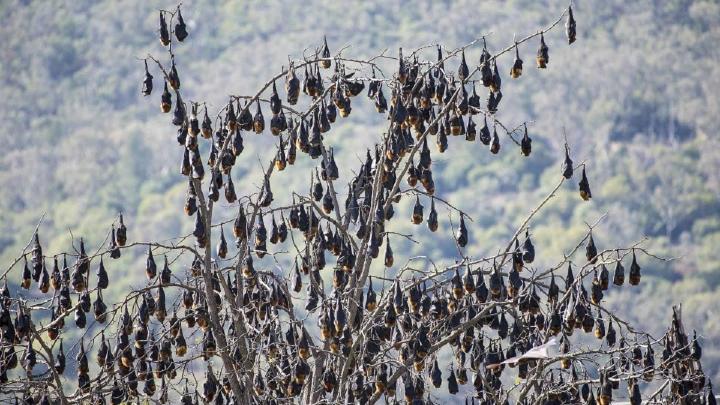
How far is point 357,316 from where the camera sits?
10.4m

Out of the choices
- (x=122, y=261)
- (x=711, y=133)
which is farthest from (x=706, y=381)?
(x=711, y=133)

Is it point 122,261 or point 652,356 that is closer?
point 652,356

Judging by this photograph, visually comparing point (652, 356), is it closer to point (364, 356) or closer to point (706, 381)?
point (706, 381)

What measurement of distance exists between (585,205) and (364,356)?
7634 cm

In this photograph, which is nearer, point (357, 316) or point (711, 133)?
point (357, 316)

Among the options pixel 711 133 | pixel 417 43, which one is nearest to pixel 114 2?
pixel 417 43

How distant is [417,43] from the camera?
113 meters

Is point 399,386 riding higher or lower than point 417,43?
lower

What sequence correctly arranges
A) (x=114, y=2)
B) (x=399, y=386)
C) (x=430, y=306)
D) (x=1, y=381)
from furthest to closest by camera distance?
(x=114, y=2) < (x=399, y=386) < (x=430, y=306) < (x=1, y=381)

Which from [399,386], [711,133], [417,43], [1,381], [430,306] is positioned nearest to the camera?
[1,381]

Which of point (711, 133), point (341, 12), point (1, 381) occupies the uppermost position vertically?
point (341, 12)

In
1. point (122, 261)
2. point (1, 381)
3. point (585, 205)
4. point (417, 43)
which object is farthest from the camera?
point (417, 43)

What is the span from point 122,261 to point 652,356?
69198mm

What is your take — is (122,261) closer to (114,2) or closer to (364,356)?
(114,2)
